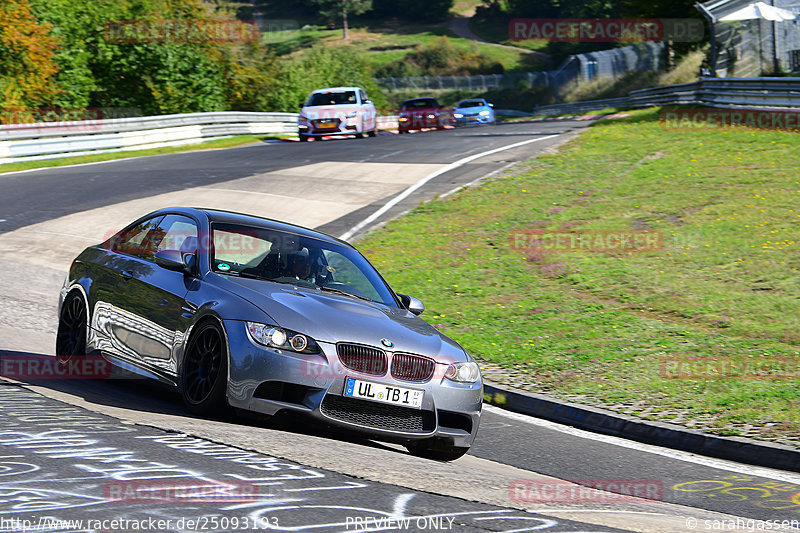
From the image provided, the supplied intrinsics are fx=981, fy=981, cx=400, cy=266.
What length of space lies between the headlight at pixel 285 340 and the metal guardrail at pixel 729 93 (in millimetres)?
22604

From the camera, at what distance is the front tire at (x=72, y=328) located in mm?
8062

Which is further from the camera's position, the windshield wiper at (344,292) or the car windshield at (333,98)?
the car windshield at (333,98)

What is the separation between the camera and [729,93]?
29.4 meters

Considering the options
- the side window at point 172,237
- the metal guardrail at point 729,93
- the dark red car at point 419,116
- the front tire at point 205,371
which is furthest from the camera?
the dark red car at point 419,116

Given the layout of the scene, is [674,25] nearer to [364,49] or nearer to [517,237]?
[517,237]

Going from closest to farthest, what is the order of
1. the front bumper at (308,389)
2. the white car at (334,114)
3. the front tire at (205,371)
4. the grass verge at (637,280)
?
the front bumper at (308,389) < the front tire at (205,371) < the grass verge at (637,280) < the white car at (334,114)

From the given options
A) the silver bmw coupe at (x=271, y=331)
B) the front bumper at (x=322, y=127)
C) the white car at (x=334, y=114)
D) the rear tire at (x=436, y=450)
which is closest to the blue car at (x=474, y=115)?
the white car at (x=334, y=114)

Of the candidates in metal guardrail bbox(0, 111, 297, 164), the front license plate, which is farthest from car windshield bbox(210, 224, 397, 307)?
metal guardrail bbox(0, 111, 297, 164)

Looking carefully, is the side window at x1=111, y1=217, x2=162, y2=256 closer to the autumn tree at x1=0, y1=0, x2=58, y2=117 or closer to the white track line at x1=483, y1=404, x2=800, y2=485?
the white track line at x1=483, y1=404, x2=800, y2=485

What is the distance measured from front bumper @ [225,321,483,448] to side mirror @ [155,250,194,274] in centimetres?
91

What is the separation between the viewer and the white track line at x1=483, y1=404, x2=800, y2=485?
22.9 feet

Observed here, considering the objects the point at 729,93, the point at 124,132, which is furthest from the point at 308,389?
the point at 124,132

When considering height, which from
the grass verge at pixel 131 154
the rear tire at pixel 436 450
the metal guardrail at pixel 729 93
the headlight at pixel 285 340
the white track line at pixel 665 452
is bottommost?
the white track line at pixel 665 452

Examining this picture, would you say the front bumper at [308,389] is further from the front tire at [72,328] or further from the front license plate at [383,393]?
the front tire at [72,328]
